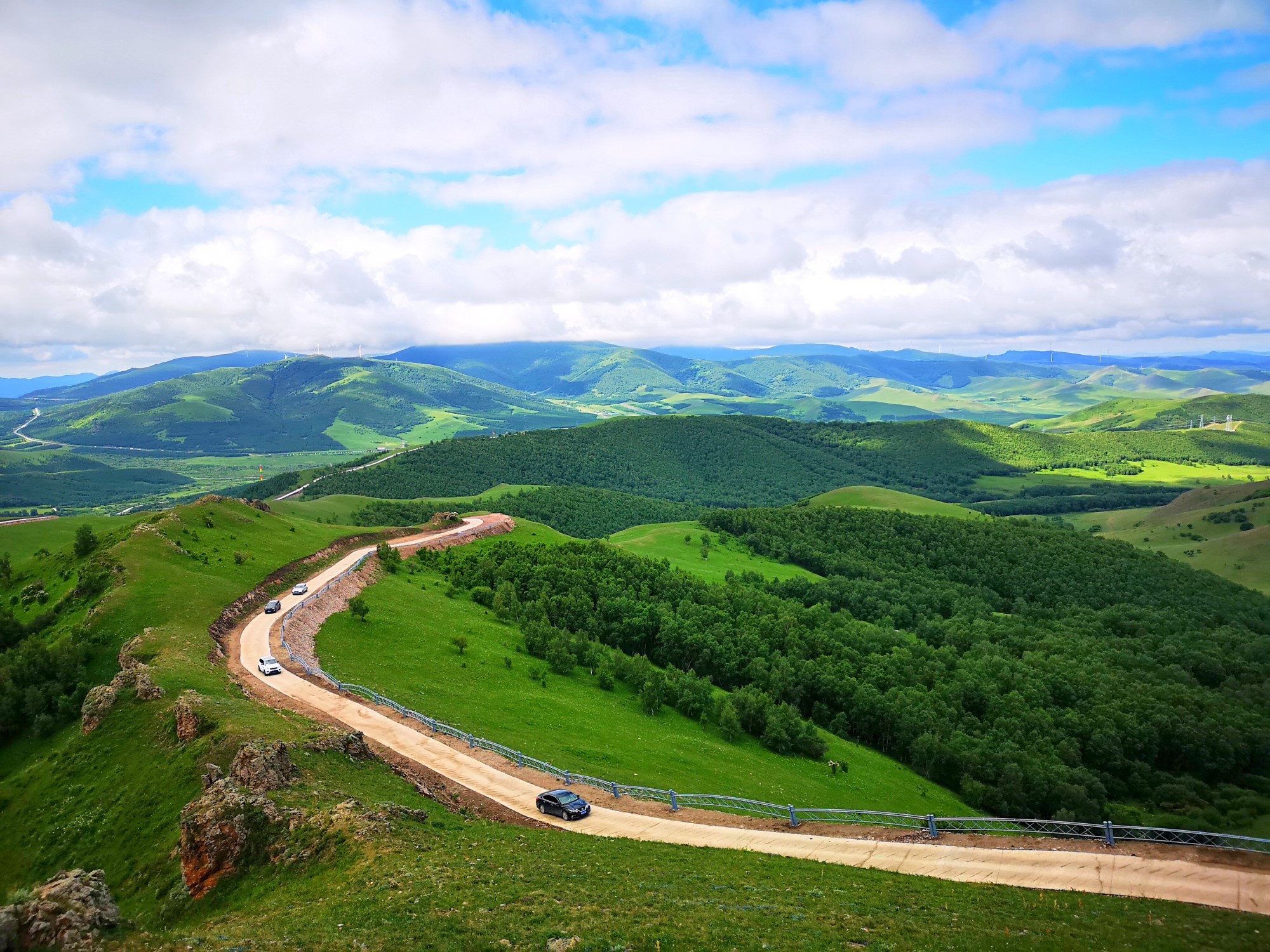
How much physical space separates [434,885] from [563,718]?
31680 millimetres

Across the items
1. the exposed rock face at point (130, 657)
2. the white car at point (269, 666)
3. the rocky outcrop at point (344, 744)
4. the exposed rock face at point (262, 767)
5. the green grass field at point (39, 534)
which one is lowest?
the green grass field at point (39, 534)

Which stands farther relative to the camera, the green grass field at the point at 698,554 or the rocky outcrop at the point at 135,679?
the green grass field at the point at 698,554

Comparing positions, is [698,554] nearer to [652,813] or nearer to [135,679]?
[652,813]

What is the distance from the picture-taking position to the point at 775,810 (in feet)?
134

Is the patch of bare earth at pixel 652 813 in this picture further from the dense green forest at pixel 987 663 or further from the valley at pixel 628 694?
the dense green forest at pixel 987 663

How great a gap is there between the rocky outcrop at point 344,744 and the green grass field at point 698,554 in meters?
97.2

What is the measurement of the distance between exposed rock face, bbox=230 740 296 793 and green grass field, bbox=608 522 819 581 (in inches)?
4053

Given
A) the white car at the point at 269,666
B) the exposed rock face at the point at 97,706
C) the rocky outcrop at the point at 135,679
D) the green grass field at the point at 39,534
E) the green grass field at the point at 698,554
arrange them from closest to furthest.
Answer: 1. the exposed rock face at the point at 97,706
2. the rocky outcrop at the point at 135,679
3. the white car at the point at 269,666
4. the green grass field at the point at 39,534
5. the green grass field at the point at 698,554

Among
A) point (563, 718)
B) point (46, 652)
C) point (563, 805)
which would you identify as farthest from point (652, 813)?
point (46, 652)

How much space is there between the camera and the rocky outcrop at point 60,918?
18.0 metres

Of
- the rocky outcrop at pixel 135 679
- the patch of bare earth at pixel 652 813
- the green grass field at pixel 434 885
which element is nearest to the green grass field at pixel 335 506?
the rocky outcrop at pixel 135 679

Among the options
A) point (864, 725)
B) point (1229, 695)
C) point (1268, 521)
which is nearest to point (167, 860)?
point (864, 725)

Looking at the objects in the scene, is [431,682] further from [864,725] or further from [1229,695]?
[1229,695]

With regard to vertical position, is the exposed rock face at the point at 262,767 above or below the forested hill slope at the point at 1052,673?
above
